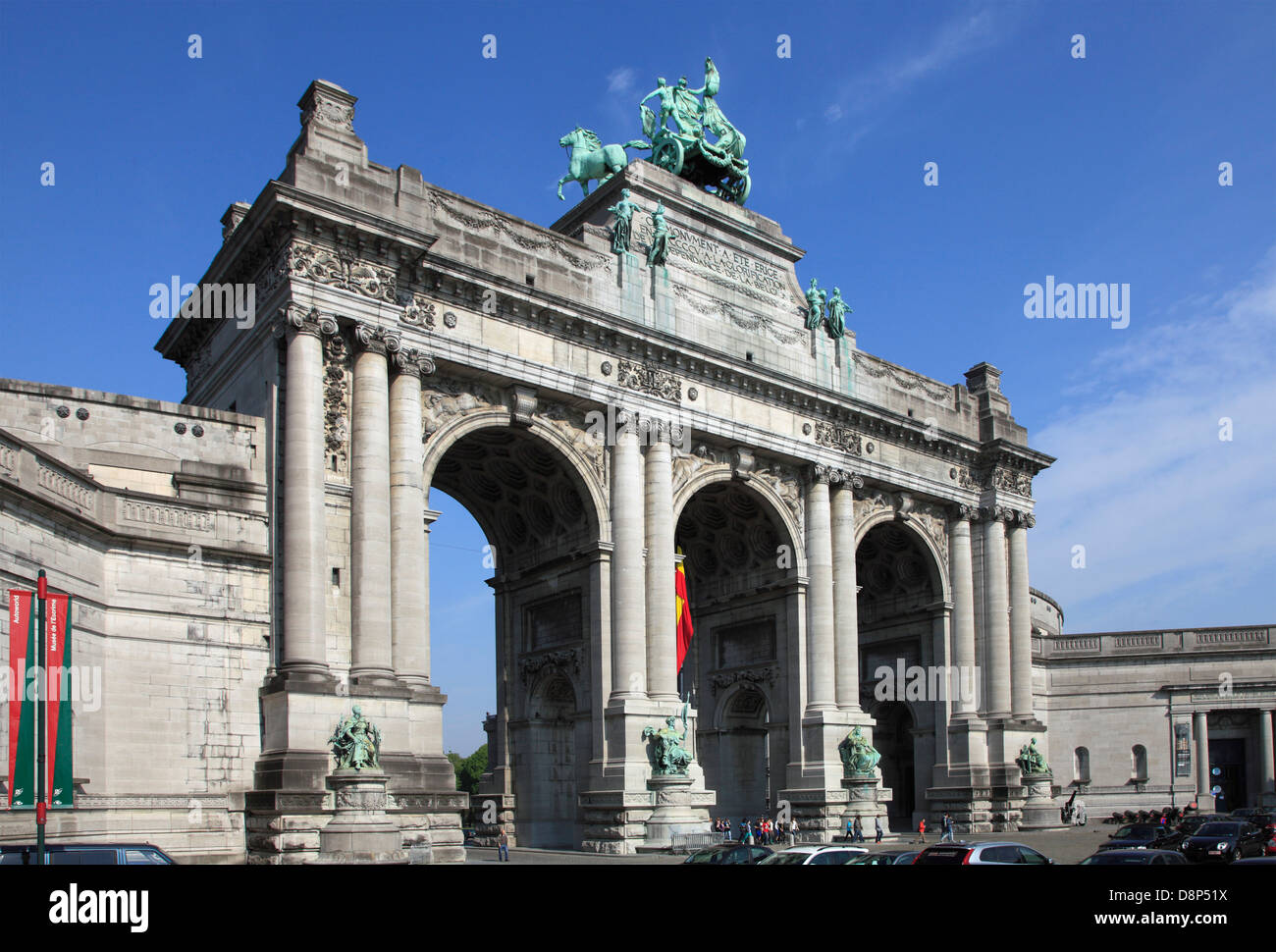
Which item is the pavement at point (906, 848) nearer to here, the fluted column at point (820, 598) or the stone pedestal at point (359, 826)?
the stone pedestal at point (359, 826)

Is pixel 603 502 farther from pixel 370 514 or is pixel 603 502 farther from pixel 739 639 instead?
pixel 739 639

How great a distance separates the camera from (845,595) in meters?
44.6

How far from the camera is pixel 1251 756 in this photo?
2338 inches

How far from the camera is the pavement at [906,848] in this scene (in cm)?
3272

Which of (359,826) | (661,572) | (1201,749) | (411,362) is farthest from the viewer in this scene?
(1201,749)

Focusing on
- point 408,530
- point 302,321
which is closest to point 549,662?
point 408,530

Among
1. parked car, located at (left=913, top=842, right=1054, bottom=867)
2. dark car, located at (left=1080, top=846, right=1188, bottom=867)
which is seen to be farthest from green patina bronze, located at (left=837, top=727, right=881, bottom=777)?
dark car, located at (left=1080, top=846, right=1188, bottom=867)

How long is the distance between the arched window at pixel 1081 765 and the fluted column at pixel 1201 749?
16.6 feet

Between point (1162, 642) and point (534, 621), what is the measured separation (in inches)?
1402

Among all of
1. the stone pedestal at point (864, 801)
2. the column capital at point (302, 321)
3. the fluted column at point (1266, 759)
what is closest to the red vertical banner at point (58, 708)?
the column capital at point (302, 321)

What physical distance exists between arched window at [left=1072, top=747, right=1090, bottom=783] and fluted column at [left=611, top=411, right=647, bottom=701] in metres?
33.0

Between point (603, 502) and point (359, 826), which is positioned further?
point (603, 502)

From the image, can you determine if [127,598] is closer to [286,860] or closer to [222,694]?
[222,694]
